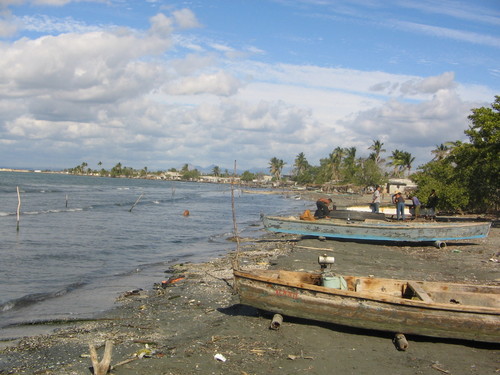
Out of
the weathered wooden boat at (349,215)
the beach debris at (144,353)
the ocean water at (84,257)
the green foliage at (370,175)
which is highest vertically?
the green foliage at (370,175)

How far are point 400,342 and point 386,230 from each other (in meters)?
11.8

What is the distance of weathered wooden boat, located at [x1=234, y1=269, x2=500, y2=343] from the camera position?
7.43 meters

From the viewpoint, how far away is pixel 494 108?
2511 cm

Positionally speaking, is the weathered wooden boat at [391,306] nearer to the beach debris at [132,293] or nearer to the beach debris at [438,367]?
the beach debris at [438,367]

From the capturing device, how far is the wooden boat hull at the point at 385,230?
1858cm

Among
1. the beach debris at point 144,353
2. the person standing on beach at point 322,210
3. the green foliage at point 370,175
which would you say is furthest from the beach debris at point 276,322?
the green foliage at point 370,175

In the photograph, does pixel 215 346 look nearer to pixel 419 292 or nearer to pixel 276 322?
pixel 276 322

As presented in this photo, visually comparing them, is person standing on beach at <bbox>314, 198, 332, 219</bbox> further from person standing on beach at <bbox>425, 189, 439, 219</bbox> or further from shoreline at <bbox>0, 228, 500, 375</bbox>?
shoreline at <bbox>0, 228, 500, 375</bbox>

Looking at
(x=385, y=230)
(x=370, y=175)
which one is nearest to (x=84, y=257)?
(x=385, y=230)

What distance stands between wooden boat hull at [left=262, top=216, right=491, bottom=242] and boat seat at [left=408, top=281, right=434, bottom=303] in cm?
1002

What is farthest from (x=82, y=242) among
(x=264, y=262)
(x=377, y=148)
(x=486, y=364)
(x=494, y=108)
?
(x=377, y=148)

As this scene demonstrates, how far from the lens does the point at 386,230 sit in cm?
1884

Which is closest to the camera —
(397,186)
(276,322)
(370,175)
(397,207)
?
(276,322)

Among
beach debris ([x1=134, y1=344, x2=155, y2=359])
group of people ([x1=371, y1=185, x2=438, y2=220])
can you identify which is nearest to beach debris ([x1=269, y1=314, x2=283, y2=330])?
beach debris ([x1=134, y1=344, x2=155, y2=359])
